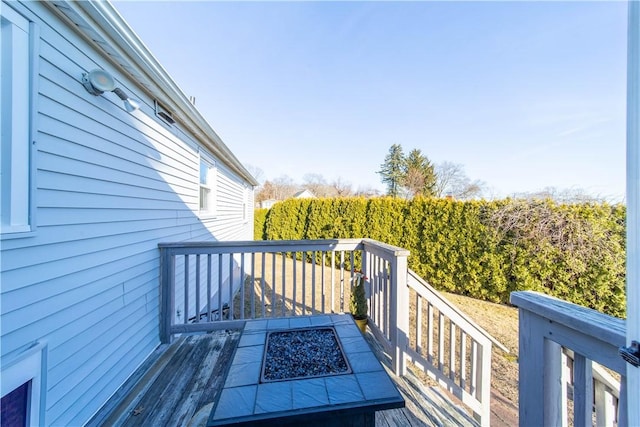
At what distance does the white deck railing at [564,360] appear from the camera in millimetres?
757

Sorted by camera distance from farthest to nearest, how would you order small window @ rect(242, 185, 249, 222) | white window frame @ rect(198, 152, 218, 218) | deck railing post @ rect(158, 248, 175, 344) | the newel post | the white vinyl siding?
small window @ rect(242, 185, 249, 222)
white window frame @ rect(198, 152, 218, 218)
the white vinyl siding
deck railing post @ rect(158, 248, 175, 344)
the newel post

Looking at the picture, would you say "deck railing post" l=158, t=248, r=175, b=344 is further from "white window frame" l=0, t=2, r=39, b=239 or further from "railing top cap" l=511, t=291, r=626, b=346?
"railing top cap" l=511, t=291, r=626, b=346

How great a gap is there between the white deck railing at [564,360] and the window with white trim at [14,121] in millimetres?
2411

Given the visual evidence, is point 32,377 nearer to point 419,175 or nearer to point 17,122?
point 17,122

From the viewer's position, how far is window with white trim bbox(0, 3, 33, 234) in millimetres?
1372

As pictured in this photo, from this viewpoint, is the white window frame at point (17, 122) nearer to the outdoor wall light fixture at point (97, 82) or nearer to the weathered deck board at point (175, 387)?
the outdoor wall light fixture at point (97, 82)

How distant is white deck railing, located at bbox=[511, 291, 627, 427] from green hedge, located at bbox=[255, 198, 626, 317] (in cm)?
533

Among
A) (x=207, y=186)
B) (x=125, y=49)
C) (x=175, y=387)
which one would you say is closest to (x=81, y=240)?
(x=175, y=387)

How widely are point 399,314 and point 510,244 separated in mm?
4862

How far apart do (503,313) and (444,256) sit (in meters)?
1.72

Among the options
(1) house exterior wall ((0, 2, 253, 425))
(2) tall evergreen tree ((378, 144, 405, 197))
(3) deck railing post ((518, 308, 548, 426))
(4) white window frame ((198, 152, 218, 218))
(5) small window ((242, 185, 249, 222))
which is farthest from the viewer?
(2) tall evergreen tree ((378, 144, 405, 197))

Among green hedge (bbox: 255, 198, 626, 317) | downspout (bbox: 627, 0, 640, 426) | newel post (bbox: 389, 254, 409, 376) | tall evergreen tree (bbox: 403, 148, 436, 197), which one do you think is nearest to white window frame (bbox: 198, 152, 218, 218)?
newel post (bbox: 389, 254, 409, 376)

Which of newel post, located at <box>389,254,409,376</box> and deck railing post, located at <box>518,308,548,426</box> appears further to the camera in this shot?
newel post, located at <box>389,254,409,376</box>

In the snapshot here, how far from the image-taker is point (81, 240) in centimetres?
188
